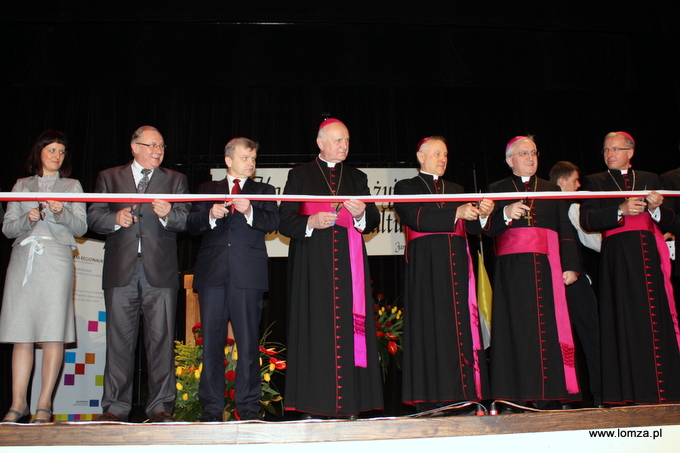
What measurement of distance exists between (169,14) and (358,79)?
80.0 inches

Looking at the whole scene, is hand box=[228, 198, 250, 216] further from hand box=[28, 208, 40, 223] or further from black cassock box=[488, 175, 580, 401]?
black cassock box=[488, 175, 580, 401]

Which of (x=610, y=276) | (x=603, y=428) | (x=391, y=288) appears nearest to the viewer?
(x=603, y=428)

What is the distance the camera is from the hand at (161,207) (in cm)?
378

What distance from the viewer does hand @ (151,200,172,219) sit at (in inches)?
149

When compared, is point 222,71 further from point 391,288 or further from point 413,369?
point 413,369

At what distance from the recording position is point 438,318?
4.11 metres

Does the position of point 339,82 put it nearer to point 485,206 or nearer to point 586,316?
point 485,206

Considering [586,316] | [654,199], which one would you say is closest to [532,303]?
A: [654,199]

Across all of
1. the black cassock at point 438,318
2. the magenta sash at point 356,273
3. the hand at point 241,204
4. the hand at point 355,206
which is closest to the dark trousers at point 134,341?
the hand at point 241,204

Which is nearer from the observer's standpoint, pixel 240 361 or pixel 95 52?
pixel 240 361

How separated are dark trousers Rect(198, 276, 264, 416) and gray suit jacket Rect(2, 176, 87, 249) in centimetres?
93

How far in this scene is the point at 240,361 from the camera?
3873 millimetres

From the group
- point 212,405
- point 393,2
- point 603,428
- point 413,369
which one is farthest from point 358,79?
point 603,428

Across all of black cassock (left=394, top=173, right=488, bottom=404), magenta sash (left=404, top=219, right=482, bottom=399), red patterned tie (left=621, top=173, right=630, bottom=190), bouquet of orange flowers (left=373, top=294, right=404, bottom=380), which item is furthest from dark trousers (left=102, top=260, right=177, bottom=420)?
red patterned tie (left=621, top=173, right=630, bottom=190)
